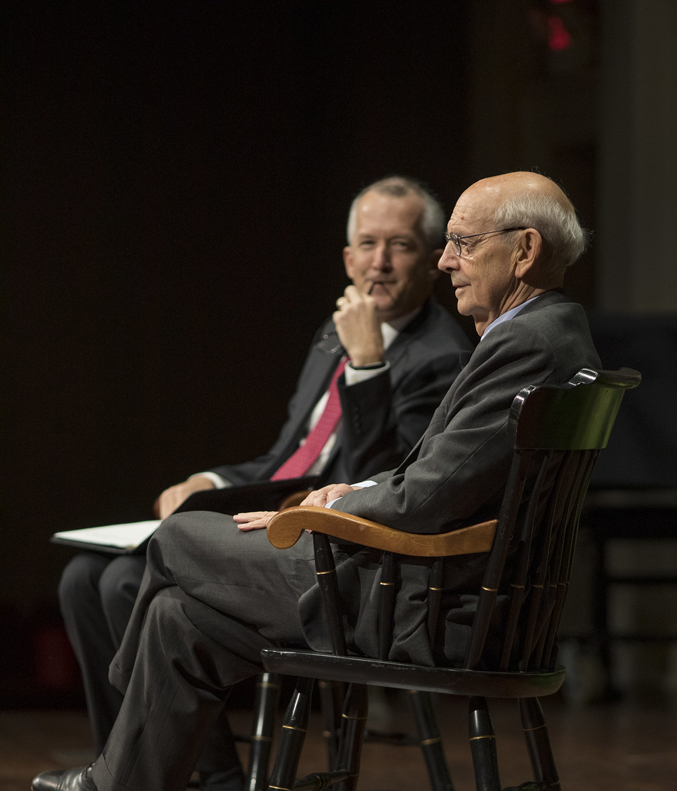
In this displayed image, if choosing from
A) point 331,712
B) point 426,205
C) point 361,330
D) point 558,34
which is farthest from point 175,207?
point 331,712

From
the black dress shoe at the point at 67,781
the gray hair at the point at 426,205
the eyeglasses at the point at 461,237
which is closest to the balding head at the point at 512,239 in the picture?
the eyeglasses at the point at 461,237

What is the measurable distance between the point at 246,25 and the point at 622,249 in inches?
73.2

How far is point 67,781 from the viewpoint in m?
1.75

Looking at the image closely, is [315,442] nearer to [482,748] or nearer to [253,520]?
[253,520]

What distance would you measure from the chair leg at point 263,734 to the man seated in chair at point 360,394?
16cm

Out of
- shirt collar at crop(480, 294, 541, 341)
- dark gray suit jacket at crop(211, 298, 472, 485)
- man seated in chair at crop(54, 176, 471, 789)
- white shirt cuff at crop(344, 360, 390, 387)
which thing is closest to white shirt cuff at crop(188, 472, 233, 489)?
man seated in chair at crop(54, 176, 471, 789)

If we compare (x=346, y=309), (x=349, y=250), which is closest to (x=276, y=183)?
(x=349, y=250)

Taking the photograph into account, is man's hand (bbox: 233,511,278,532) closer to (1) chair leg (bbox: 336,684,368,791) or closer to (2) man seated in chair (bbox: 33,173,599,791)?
(2) man seated in chair (bbox: 33,173,599,791)

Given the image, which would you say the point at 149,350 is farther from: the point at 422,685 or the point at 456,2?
the point at 422,685

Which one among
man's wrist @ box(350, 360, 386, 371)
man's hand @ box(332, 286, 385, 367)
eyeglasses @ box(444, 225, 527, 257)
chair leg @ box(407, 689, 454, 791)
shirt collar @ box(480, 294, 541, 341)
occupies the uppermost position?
eyeglasses @ box(444, 225, 527, 257)

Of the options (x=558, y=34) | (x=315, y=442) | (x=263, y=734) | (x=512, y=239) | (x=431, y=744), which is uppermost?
(x=558, y=34)

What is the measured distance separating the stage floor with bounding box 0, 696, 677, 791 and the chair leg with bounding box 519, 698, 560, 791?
107 cm

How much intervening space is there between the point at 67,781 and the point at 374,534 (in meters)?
0.70

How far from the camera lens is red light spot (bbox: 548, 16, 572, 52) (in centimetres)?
486
